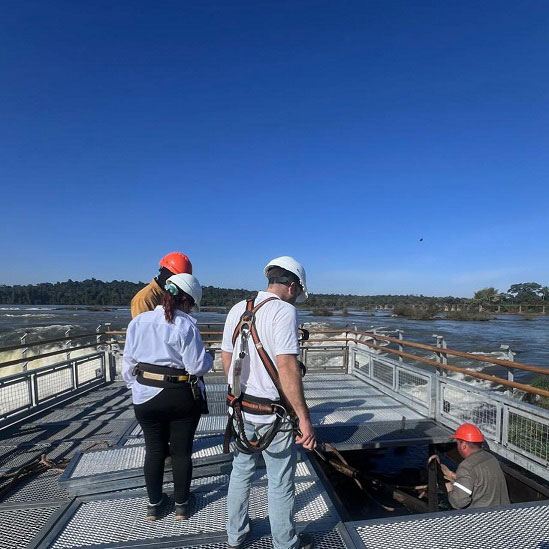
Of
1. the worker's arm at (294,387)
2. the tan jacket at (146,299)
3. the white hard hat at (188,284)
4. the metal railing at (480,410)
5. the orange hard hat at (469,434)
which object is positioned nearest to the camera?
the worker's arm at (294,387)

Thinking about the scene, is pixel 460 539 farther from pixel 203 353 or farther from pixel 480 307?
pixel 480 307

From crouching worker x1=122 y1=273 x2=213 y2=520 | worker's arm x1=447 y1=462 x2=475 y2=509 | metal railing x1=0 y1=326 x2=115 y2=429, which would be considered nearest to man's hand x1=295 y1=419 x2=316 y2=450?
crouching worker x1=122 y1=273 x2=213 y2=520

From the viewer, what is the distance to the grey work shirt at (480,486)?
282cm

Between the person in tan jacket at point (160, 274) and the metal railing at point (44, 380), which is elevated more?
the person in tan jacket at point (160, 274)

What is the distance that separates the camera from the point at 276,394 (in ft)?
6.41

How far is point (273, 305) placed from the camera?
1.93 metres

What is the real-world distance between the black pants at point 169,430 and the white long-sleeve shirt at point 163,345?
8 cm

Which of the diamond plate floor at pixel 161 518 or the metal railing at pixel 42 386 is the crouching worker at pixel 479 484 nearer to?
the diamond plate floor at pixel 161 518

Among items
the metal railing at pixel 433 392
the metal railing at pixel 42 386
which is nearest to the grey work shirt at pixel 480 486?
the metal railing at pixel 433 392

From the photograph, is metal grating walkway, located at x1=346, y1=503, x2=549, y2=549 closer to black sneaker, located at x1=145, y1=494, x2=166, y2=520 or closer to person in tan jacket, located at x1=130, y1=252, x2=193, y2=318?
black sneaker, located at x1=145, y1=494, x2=166, y2=520

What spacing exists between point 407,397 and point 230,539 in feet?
13.7

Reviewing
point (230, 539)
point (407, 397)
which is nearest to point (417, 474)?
point (407, 397)

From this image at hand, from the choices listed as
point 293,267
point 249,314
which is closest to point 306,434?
point 249,314

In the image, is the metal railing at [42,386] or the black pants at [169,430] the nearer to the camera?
the black pants at [169,430]
